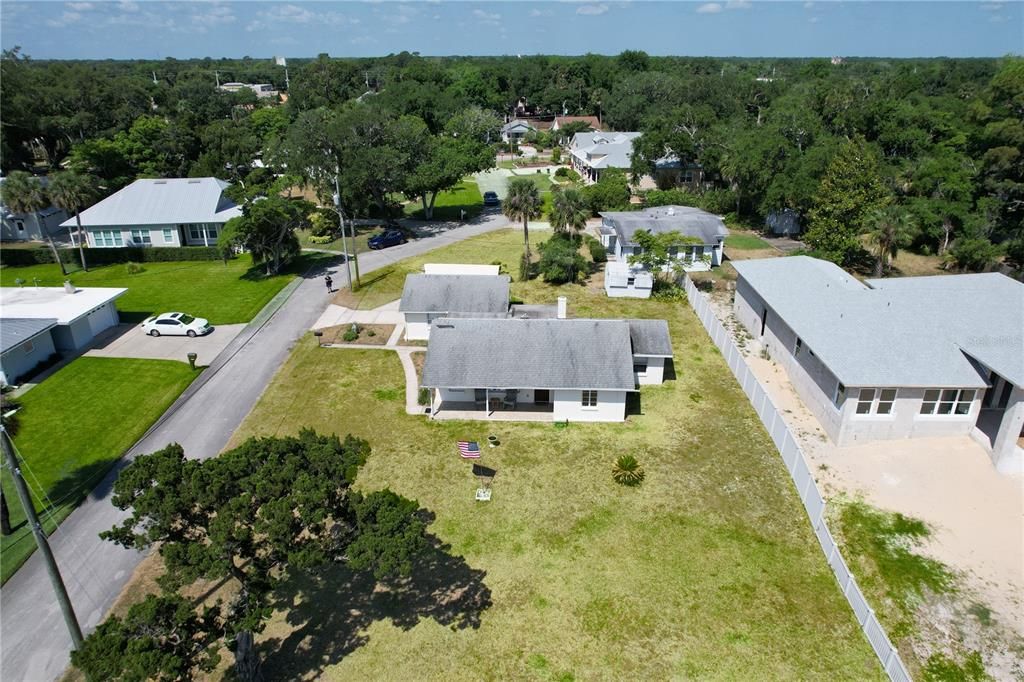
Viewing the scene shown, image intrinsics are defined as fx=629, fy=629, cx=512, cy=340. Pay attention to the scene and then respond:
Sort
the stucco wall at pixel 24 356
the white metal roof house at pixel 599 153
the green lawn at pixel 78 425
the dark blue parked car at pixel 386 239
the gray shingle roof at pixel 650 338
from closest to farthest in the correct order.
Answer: the green lawn at pixel 78 425, the gray shingle roof at pixel 650 338, the stucco wall at pixel 24 356, the dark blue parked car at pixel 386 239, the white metal roof house at pixel 599 153

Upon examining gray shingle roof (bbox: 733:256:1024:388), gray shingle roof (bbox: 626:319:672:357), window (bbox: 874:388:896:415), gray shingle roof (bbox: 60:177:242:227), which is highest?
gray shingle roof (bbox: 60:177:242:227)

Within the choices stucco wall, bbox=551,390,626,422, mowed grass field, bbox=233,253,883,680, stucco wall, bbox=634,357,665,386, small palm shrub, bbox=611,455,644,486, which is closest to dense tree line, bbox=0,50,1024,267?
stucco wall, bbox=634,357,665,386

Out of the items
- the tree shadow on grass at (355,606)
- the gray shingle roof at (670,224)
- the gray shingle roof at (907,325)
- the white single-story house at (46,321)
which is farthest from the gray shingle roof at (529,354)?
the white single-story house at (46,321)

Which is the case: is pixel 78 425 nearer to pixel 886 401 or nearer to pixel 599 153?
pixel 886 401

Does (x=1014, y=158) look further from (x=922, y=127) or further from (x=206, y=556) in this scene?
(x=206, y=556)

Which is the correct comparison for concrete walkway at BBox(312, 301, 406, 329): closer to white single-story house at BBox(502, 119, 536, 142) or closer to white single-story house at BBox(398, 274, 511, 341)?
white single-story house at BBox(398, 274, 511, 341)

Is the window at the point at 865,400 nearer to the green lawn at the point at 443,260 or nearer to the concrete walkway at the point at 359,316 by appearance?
the concrete walkway at the point at 359,316

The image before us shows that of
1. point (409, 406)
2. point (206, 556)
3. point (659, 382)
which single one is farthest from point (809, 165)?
point (206, 556)
